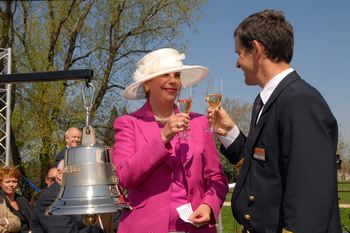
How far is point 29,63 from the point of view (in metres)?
19.8

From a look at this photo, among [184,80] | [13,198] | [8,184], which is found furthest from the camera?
[13,198]

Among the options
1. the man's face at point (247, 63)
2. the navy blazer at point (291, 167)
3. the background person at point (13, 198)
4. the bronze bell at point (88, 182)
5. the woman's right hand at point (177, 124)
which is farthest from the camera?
the background person at point (13, 198)

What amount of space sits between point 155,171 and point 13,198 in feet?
15.9

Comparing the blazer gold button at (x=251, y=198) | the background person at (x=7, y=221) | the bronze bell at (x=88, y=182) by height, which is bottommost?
the background person at (x=7, y=221)

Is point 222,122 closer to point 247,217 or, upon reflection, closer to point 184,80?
point 184,80

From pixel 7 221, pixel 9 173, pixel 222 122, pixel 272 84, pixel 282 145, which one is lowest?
pixel 7 221

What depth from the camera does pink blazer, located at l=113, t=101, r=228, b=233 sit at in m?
2.99

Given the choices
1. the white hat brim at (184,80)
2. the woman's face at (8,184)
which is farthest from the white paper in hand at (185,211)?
the woman's face at (8,184)

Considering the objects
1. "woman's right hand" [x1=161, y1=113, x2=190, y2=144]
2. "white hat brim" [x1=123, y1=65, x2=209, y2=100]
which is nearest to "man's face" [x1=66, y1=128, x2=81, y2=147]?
"white hat brim" [x1=123, y1=65, x2=209, y2=100]

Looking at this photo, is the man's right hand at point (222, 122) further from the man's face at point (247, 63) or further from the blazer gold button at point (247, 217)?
the blazer gold button at point (247, 217)

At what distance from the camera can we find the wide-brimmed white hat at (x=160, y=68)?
319cm

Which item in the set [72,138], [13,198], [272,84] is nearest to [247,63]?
[272,84]

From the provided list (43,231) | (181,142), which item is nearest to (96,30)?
(43,231)

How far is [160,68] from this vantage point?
3.19m
